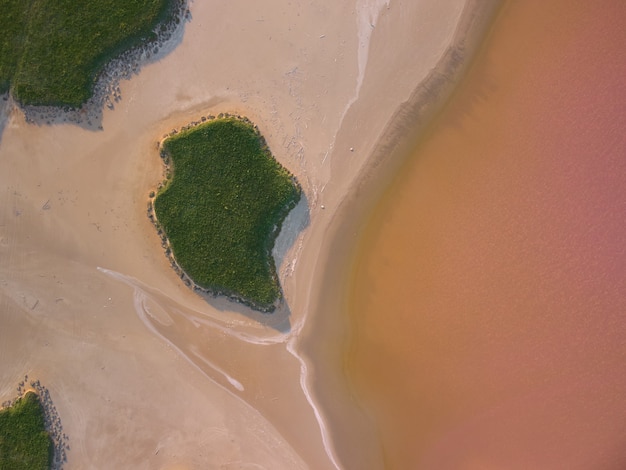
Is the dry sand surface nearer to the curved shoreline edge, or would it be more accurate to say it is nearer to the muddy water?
the curved shoreline edge

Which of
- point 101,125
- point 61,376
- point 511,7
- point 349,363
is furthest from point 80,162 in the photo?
point 511,7

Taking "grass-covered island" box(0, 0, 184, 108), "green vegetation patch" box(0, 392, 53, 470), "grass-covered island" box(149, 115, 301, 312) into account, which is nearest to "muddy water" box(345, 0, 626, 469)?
"grass-covered island" box(149, 115, 301, 312)

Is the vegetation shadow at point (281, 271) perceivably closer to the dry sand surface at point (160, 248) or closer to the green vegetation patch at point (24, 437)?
the dry sand surface at point (160, 248)

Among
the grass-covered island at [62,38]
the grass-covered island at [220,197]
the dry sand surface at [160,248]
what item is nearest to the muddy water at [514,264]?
the dry sand surface at [160,248]

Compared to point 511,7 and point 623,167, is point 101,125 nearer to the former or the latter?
point 511,7

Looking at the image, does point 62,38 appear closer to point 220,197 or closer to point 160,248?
point 220,197

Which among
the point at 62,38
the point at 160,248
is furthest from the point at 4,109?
the point at 160,248
